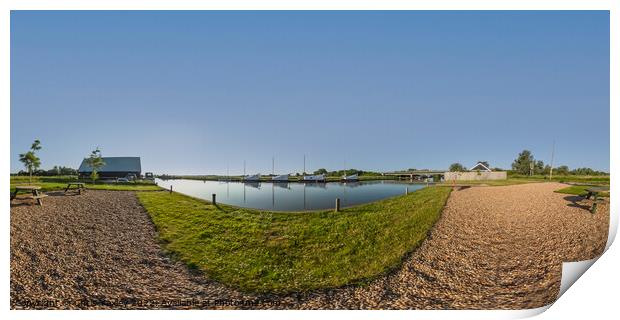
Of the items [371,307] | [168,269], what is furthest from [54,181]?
[371,307]

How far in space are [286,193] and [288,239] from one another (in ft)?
1.85

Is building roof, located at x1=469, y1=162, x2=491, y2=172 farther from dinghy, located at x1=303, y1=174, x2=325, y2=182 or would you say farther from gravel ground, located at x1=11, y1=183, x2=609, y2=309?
dinghy, located at x1=303, y1=174, x2=325, y2=182

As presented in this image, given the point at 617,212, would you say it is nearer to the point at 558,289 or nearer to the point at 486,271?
the point at 558,289

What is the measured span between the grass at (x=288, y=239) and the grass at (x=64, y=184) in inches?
3.9

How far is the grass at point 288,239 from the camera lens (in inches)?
133

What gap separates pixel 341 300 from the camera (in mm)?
3326

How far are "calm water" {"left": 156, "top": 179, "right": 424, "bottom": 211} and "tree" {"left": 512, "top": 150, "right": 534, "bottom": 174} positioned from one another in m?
1.03

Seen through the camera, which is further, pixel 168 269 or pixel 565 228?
pixel 565 228

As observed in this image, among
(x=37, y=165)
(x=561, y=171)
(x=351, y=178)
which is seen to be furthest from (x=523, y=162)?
(x=37, y=165)

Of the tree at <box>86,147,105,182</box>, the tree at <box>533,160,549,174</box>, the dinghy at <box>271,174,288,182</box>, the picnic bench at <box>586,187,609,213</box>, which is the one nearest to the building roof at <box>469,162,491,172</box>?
the tree at <box>533,160,549,174</box>

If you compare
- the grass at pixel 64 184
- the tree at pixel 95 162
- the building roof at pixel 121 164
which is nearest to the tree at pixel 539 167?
the grass at pixel 64 184

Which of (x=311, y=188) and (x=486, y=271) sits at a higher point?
(x=311, y=188)

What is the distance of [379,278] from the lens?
3361 mm

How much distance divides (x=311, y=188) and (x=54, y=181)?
2774mm
